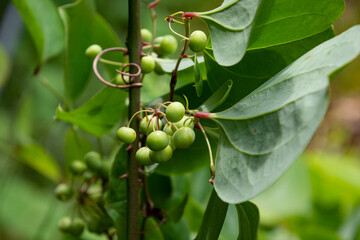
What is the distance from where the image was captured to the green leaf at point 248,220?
0.91 ft

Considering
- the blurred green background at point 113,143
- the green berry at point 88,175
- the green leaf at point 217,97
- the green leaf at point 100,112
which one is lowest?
the blurred green background at point 113,143

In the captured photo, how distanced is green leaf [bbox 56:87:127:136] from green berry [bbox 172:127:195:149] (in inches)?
4.1

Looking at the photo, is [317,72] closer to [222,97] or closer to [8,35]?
[222,97]

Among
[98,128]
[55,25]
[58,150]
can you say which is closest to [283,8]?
[98,128]

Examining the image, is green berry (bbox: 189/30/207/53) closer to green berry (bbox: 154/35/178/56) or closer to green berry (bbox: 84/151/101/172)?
green berry (bbox: 154/35/178/56)

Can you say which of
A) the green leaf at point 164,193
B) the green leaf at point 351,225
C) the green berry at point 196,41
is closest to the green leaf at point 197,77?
the green berry at point 196,41

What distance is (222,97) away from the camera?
11.1 inches

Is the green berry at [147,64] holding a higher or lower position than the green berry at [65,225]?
higher

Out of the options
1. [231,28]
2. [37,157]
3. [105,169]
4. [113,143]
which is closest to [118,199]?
[105,169]

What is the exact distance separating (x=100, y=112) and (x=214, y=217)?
147mm

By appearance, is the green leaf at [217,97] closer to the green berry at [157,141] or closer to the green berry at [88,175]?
the green berry at [157,141]

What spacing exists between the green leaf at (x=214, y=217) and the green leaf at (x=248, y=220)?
0.04 feet

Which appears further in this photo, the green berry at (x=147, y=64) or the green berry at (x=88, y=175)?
the green berry at (x=88, y=175)

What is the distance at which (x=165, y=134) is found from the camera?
264 millimetres
